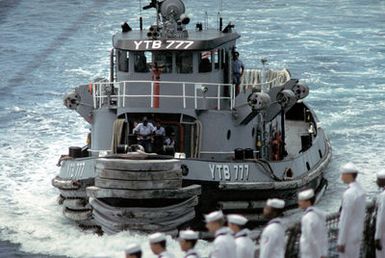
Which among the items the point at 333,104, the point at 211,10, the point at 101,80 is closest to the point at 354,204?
the point at 101,80

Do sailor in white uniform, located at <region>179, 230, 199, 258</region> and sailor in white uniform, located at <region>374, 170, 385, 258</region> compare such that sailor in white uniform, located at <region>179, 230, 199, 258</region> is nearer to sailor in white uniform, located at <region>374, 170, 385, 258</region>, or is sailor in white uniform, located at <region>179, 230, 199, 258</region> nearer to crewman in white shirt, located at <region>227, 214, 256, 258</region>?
crewman in white shirt, located at <region>227, 214, 256, 258</region>

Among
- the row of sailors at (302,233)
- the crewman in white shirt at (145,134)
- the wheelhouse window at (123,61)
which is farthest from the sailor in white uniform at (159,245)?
the wheelhouse window at (123,61)

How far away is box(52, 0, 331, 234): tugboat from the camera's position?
89.9ft

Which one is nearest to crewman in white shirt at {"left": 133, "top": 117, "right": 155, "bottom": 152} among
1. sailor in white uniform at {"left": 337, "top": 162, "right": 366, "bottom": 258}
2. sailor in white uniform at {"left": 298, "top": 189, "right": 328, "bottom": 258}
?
sailor in white uniform at {"left": 337, "top": 162, "right": 366, "bottom": 258}

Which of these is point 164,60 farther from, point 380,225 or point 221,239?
point 221,239

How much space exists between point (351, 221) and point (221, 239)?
289cm

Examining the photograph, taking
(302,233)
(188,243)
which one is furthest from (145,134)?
(188,243)

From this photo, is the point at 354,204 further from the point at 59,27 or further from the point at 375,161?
the point at 59,27

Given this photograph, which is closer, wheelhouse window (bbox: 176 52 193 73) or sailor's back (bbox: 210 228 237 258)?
sailor's back (bbox: 210 228 237 258)

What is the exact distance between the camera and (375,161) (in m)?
39.5

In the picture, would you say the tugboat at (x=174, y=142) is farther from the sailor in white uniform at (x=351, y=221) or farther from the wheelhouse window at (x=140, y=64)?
the sailor in white uniform at (x=351, y=221)

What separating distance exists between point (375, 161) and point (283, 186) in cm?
1069

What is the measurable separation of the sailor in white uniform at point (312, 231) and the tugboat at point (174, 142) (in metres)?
9.11

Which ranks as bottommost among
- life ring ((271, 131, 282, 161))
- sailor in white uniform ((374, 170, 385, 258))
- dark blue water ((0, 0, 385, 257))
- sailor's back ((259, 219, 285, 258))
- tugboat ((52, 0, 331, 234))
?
dark blue water ((0, 0, 385, 257))
